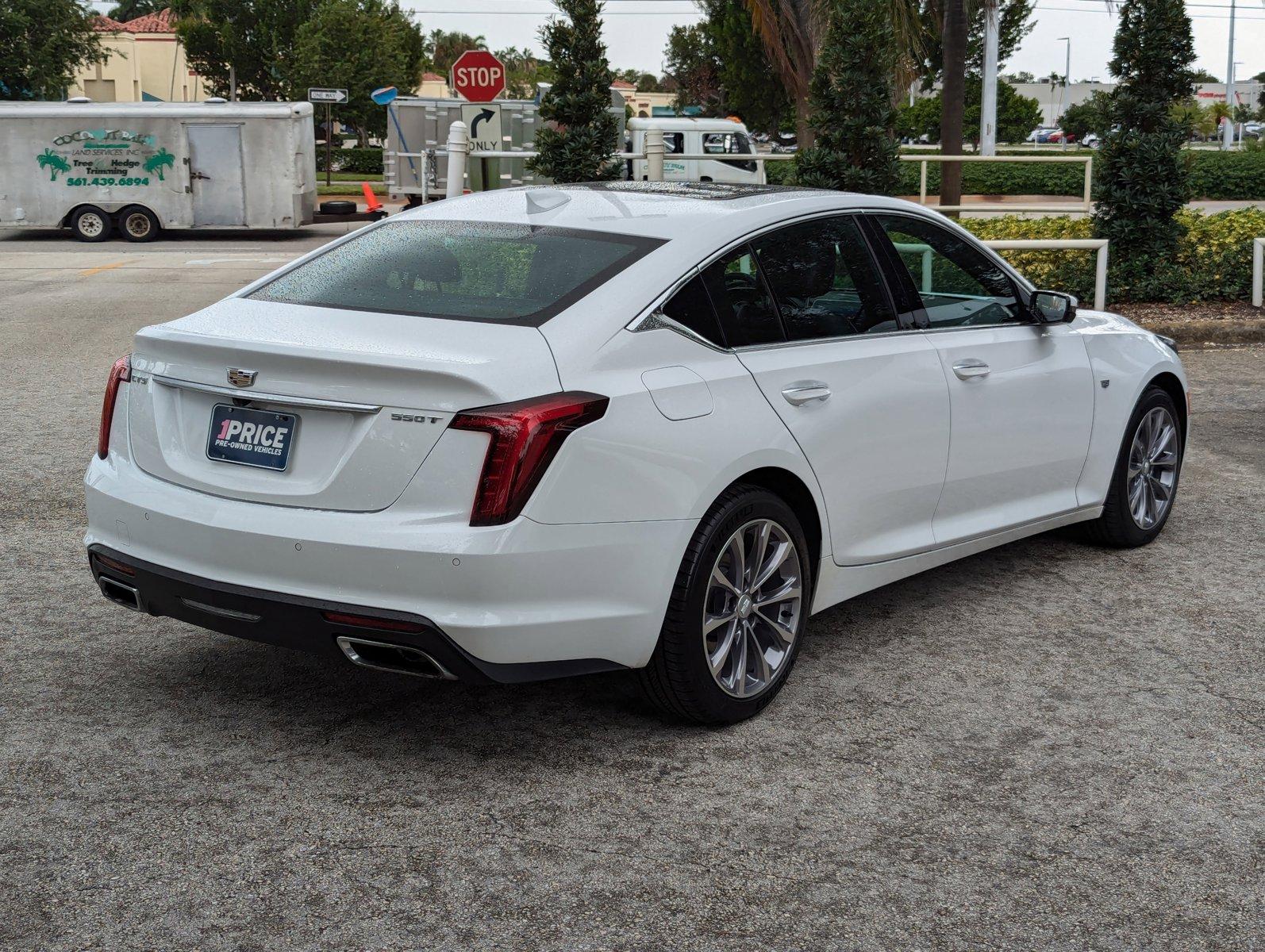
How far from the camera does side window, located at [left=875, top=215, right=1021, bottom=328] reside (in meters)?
5.16

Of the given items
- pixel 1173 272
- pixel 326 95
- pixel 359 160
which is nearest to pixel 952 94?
pixel 1173 272

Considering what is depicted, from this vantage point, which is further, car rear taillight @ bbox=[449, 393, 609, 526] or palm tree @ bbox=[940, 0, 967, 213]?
palm tree @ bbox=[940, 0, 967, 213]

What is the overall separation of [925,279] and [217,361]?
2.61 m

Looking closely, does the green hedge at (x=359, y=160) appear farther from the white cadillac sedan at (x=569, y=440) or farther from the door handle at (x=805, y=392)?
the door handle at (x=805, y=392)

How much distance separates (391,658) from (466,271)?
1231 millimetres

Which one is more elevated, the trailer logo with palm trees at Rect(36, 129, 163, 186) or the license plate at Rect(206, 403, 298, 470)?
the trailer logo with palm trees at Rect(36, 129, 163, 186)

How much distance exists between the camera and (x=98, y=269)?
67.4ft

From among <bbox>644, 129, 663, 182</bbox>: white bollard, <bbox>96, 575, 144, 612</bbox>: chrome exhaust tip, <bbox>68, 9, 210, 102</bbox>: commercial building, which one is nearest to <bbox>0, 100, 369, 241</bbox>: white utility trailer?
<bbox>644, 129, 663, 182</bbox>: white bollard

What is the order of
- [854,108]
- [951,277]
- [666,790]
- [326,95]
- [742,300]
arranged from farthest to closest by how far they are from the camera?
[326,95], [854,108], [951,277], [742,300], [666,790]

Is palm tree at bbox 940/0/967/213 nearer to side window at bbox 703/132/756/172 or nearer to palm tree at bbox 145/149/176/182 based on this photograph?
side window at bbox 703/132/756/172

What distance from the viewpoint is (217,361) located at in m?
3.94

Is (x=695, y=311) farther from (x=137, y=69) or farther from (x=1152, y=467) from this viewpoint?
(x=137, y=69)

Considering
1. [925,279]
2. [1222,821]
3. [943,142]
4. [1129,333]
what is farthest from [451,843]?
[943,142]

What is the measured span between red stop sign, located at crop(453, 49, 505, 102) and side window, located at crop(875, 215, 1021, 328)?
12376 mm
